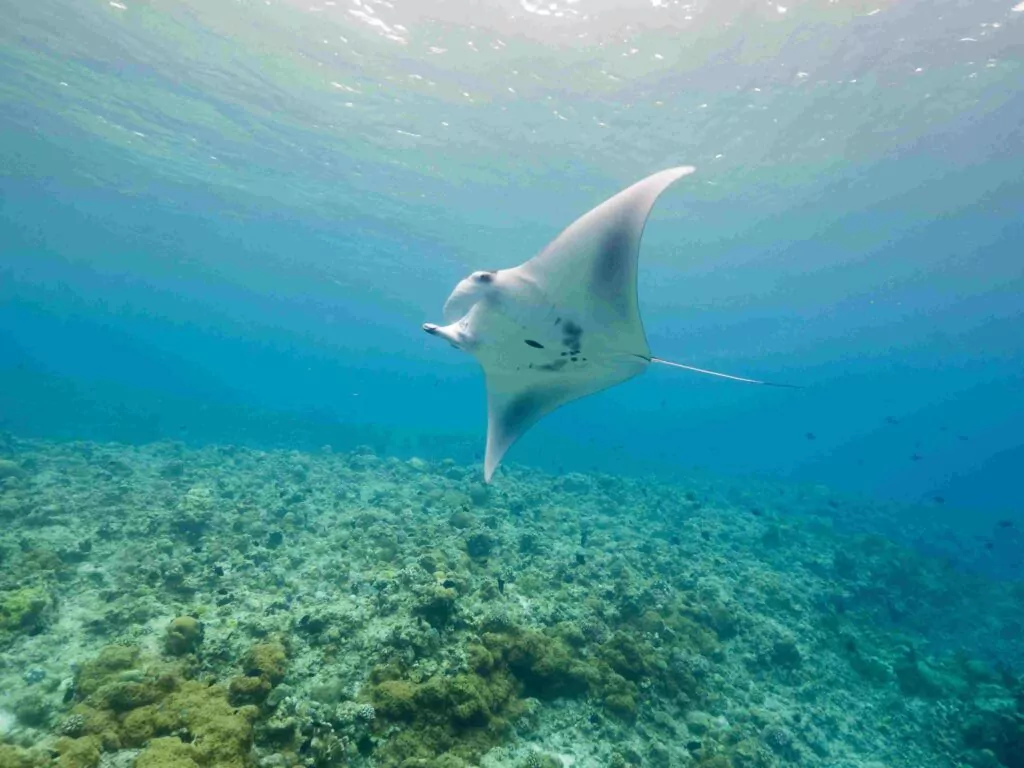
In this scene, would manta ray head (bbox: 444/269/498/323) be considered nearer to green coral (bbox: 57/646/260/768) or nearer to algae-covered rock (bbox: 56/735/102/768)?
green coral (bbox: 57/646/260/768)

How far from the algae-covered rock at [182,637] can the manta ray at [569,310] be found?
147 inches

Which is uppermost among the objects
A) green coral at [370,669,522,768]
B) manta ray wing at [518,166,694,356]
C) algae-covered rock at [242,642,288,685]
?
manta ray wing at [518,166,694,356]

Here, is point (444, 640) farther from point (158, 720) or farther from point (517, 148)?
point (517, 148)

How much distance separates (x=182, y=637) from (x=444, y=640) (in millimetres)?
2868

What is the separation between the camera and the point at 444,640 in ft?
19.0

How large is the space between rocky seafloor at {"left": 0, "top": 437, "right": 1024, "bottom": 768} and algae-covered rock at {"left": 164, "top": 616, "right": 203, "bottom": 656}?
22 mm

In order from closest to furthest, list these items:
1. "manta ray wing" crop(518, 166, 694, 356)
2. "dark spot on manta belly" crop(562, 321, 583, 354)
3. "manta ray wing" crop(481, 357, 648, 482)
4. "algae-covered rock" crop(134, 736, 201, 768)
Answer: "algae-covered rock" crop(134, 736, 201, 768) < "manta ray wing" crop(518, 166, 694, 356) < "dark spot on manta belly" crop(562, 321, 583, 354) < "manta ray wing" crop(481, 357, 648, 482)

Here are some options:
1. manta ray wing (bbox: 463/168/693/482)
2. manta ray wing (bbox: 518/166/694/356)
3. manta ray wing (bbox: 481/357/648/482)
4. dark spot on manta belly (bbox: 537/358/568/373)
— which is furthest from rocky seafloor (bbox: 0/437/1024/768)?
manta ray wing (bbox: 518/166/694/356)

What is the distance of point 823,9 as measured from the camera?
1277 cm

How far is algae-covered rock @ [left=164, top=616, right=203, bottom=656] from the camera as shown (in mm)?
5184

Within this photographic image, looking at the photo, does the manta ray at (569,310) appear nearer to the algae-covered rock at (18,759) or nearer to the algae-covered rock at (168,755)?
the algae-covered rock at (168,755)

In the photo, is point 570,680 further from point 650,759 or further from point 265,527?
point 265,527

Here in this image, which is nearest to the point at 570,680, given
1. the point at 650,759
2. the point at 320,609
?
the point at 650,759

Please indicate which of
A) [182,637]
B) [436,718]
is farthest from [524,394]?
[182,637]
